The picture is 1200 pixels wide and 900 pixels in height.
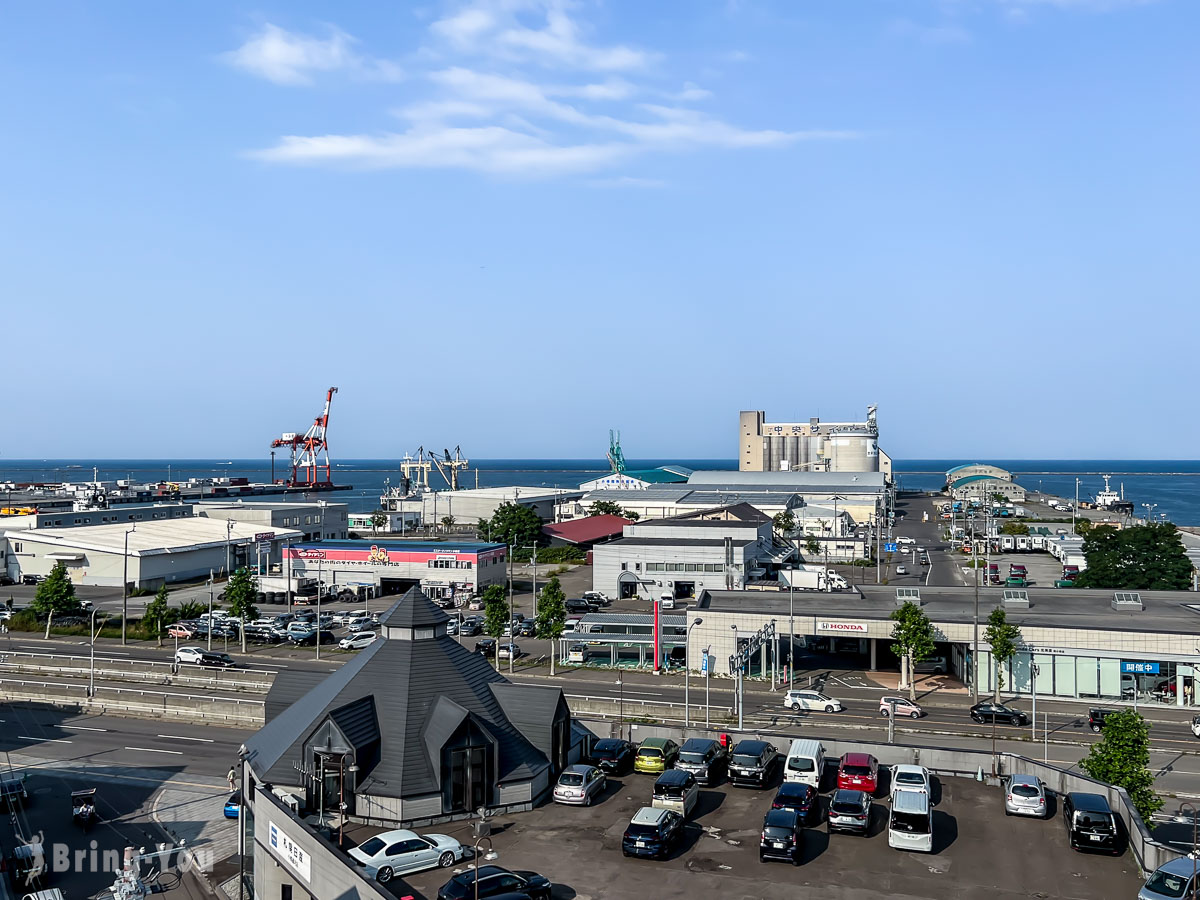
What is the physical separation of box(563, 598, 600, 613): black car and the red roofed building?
2512 centimetres

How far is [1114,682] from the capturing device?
113ft

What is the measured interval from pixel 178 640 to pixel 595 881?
3688 centimetres

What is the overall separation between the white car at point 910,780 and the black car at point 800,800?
1542mm

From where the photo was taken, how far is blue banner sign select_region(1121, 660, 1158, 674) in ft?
111

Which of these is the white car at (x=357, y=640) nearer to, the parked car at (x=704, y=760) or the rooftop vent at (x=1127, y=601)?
the parked car at (x=704, y=760)

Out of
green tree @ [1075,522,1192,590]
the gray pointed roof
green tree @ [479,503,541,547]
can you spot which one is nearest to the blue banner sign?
green tree @ [1075,522,1192,590]

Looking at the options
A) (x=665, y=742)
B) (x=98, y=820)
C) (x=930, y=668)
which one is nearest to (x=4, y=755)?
(x=98, y=820)

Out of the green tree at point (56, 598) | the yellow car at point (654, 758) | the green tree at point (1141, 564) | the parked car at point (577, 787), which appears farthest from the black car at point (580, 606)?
the parked car at point (577, 787)

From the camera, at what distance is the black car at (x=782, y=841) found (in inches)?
658

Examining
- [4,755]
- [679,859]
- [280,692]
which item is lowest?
[4,755]

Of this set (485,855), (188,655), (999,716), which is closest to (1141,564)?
(999,716)

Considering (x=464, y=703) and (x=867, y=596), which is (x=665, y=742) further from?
(x=867, y=596)

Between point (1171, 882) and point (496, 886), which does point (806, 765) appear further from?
point (496, 886)

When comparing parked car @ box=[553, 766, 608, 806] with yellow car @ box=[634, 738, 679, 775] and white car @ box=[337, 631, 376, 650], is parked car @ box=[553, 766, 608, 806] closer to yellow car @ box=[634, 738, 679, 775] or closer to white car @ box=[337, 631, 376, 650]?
yellow car @ box=[634, 738, 679, 775]
